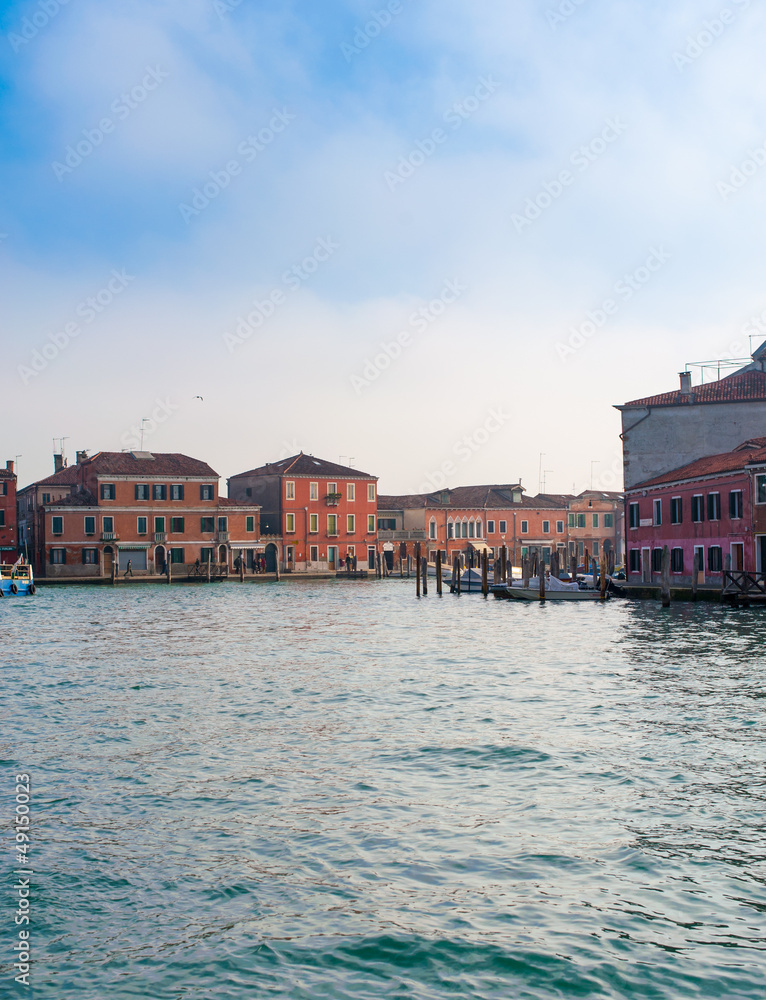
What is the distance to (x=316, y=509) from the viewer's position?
67.8 metres

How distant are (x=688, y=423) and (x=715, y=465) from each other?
17.9ft

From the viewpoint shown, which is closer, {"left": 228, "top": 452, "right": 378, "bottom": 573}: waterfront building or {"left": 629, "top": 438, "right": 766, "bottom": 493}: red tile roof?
{"left": 629, "top": 438, "right": 766, "bottom": 493}: red tile roof

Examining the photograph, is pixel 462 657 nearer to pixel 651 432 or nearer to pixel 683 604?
pixel 683 604

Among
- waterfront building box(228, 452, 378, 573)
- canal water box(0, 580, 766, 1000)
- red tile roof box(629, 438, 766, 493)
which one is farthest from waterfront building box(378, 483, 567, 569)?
canal water box(0, 580, 766, 1000)

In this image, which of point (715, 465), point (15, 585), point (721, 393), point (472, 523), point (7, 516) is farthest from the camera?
point (472, 523)

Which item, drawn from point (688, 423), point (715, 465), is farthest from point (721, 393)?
point (715, 465)

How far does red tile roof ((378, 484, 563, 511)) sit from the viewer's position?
74.8 metres

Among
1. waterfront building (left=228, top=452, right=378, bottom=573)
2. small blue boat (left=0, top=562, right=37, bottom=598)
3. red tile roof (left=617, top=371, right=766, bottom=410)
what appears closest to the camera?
red tile roof (left=617, top=371, right=766, bottom=410)

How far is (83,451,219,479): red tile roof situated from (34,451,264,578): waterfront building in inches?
2.4

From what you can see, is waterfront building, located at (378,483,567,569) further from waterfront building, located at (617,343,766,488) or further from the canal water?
the canal water

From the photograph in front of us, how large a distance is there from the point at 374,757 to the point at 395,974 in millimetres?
5222

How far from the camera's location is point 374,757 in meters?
11.1

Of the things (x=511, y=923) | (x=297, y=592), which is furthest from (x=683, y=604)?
(x=511, y=923)

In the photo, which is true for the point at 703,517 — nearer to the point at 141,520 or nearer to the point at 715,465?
the point at 715,465
